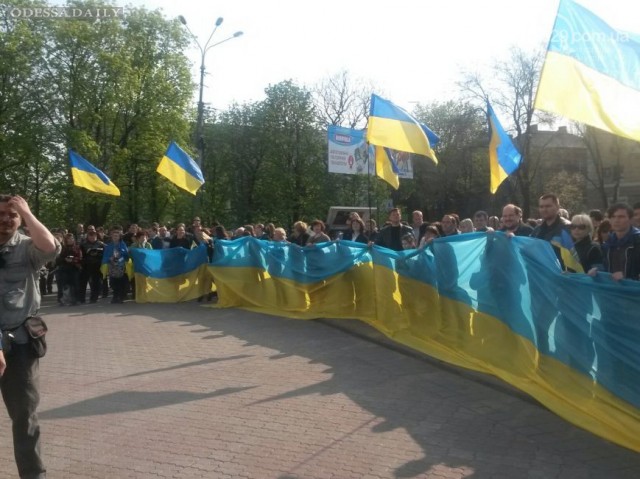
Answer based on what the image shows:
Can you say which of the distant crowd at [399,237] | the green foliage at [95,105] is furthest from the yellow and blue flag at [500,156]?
the green foliage at [95,105]

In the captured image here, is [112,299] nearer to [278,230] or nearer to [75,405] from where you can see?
[278,230]

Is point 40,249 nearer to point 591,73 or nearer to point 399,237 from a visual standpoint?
point 591,73

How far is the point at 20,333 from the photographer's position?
4.24m

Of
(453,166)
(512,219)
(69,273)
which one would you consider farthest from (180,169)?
(453,166)

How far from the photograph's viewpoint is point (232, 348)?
31.5 feet

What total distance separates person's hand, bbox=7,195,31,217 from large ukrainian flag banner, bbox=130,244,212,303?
1158cm

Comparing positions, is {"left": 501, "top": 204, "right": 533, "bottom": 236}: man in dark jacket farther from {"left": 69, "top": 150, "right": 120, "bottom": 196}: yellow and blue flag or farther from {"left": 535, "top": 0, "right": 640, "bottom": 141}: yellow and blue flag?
{"left": 69, "top": 150, "right": 120, "bottom": 196}: yellow and blue flag

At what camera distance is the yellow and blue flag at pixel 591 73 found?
5.75 meters

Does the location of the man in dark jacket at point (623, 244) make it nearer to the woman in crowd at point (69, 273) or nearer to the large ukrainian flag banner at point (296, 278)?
the large ukrainian flag banner at point (296, 278)

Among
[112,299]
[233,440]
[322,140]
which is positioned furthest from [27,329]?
[322,140]

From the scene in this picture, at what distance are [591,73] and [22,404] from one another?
5.27 meters

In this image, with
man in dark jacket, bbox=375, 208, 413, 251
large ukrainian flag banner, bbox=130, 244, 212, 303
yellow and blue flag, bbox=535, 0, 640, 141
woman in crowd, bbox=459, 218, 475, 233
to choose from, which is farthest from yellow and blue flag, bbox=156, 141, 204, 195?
yellow and blue flag, bbox=535, 0, 640, 141

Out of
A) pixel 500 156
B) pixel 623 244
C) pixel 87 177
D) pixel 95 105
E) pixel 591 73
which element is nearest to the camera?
pixel 591 73

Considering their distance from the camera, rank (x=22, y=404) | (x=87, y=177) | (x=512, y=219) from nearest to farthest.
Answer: (x=22, y=404)
(x=512, y=219)
(x=87, y=177)
